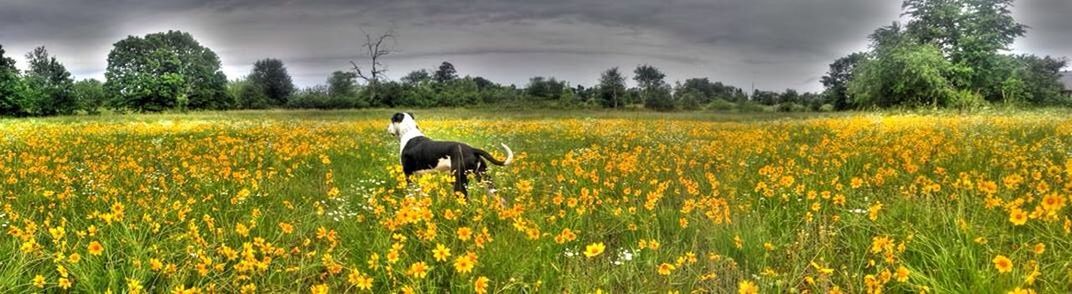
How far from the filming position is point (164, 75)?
57375mm

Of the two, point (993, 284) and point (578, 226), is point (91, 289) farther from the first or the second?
point (993, 284)

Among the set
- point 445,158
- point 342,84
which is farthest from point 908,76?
point 342,84

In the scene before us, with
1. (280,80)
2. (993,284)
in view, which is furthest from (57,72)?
(993,284)

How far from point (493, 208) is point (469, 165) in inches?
64.1

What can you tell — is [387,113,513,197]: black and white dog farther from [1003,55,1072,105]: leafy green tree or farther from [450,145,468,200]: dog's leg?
[1003,55,1072,105]: leafy green tree

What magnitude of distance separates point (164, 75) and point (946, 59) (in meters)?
65.2

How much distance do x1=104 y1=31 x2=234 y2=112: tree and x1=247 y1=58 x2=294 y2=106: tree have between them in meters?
11.5

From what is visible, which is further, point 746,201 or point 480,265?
point 746,201

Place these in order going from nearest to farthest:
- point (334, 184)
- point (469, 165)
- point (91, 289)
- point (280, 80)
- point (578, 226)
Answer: point (91, 289)
point (578, 226)
point (469, 165)
point (334, 184)
point (280, 80)

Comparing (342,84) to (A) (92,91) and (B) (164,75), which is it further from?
(A) (92,91)

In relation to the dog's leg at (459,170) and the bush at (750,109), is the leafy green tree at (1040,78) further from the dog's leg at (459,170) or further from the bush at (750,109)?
the dog's leg at (459,170)

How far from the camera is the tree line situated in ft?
130

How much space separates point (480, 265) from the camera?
11.4 feet

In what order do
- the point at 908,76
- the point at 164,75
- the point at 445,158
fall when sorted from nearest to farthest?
the point at 445,158
the point at 908,76
the point at 164,75
